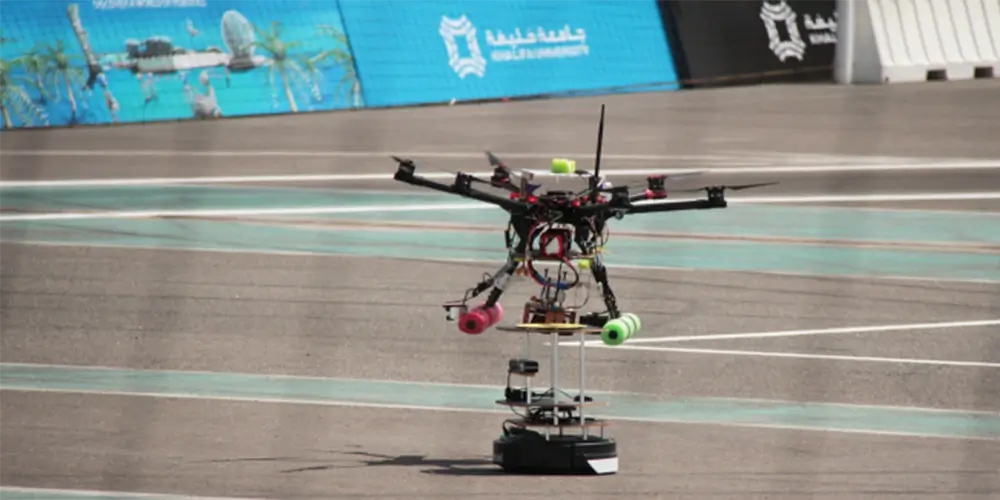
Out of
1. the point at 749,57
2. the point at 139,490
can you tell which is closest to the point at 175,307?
the point at 139,490

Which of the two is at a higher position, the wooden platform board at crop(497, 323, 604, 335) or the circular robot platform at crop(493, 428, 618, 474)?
the wooden platform board at crop(497, 323, 604, 335)

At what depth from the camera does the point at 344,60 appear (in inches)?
966

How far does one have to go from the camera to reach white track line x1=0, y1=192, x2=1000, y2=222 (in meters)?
17.3

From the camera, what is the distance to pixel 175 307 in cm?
1318

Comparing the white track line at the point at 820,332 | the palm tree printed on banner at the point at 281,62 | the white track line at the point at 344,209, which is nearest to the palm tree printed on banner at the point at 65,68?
the palm tree printed on banner at the point at 281,62

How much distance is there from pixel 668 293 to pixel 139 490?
6.65m

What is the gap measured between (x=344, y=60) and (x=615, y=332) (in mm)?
17059

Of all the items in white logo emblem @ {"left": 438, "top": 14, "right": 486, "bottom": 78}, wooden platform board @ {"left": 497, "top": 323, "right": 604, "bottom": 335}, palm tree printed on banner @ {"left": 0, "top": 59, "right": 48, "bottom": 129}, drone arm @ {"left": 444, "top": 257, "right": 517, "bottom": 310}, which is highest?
white logo emblem @ {"left": 438, "top": 14, "right": 486, "bottom": 78}

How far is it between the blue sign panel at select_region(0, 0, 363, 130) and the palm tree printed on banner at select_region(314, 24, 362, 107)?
2 centimetres

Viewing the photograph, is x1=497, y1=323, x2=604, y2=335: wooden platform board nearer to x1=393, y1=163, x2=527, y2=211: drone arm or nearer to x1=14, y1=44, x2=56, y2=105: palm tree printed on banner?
x1=393, y1=163, x2=527, y2=211: drone arm

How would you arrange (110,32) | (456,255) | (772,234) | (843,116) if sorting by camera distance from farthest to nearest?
(843,116), (110,32), (772,234), (456,255)

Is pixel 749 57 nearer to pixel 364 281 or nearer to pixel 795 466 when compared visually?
pixel 364 281

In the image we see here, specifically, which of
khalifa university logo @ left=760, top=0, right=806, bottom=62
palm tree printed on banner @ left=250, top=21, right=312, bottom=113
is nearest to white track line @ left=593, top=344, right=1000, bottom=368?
palm tree printed on banner @ left=250, top=21, right=312, bottom=113

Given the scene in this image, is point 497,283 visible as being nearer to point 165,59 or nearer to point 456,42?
point 165,59
